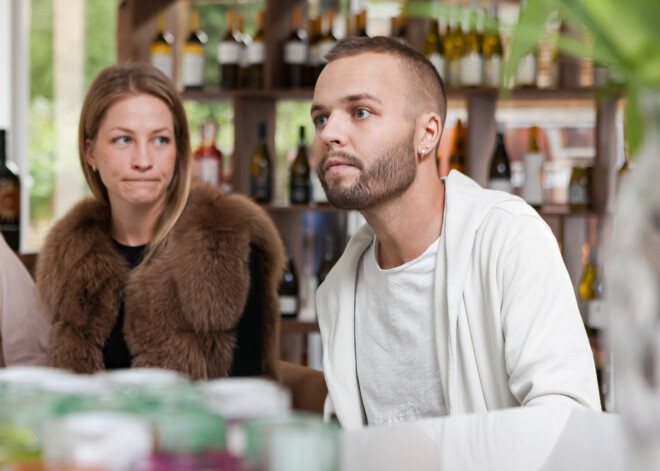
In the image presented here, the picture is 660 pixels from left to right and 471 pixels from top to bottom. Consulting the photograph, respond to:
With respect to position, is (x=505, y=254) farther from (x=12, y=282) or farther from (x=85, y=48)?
(x=85, y=48)

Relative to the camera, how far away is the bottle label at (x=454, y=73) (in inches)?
137

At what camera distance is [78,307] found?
77.4 inches

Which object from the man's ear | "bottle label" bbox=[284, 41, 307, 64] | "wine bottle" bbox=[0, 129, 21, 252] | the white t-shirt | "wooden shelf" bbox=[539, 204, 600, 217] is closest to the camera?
the white t-shirt

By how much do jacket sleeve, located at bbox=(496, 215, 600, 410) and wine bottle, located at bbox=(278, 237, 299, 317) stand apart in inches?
85.2

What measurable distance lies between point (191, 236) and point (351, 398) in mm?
637

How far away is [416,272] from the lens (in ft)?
5.23

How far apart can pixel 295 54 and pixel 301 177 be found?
1.83ft

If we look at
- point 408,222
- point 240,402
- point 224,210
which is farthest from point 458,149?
point 240,402

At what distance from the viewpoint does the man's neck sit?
162 cm

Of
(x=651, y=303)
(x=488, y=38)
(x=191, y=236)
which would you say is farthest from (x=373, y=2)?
(x=488, y=38)

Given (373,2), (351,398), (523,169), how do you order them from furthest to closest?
(523,169) → (351,398) → (373,2)

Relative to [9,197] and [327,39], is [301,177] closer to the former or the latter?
[327,39]

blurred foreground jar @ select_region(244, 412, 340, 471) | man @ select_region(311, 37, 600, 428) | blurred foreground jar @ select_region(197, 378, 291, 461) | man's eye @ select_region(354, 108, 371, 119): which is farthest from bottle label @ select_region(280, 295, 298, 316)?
blurred foreground jar @ select_region(244, 412, 340, 471)

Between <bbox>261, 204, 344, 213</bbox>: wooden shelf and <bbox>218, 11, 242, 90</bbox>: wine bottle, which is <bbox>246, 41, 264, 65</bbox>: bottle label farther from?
<bbox>261, 204, 344, 213</bbox>: wooden shelf
